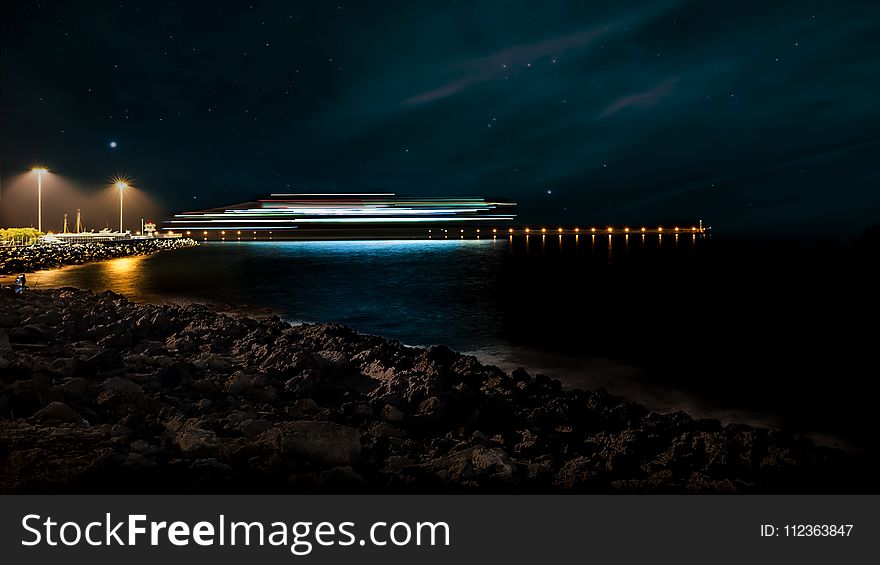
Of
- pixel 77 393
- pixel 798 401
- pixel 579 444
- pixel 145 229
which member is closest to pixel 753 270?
pixel 798 401

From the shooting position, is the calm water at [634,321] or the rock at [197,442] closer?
the rock at [197,442]

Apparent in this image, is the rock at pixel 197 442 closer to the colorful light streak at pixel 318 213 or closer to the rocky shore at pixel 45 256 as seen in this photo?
the rocky shore at pixel 45 256

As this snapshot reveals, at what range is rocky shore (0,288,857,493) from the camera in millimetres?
4535

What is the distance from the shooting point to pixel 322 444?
5023 millimetres

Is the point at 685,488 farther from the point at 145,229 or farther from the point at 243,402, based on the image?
the point at 145,229

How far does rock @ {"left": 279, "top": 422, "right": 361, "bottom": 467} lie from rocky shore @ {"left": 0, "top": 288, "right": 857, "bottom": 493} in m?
0.01

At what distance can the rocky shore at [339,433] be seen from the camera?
14.9 feet

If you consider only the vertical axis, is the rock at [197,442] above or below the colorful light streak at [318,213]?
below

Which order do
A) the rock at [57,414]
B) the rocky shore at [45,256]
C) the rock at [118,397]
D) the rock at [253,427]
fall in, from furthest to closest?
1. the rocky shore at [45,256]
2. the rock at [118,397]
3. the rock at [253,427]
4. the rock at [57,414]

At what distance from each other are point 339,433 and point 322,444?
0.56 ft

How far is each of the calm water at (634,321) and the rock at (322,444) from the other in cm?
595

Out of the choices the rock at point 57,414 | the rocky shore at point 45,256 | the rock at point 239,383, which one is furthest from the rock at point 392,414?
the rocky shore at point 45,256

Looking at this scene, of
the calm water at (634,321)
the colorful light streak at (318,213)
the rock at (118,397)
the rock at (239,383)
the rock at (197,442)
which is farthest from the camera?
the colorful light streak at (318,213)

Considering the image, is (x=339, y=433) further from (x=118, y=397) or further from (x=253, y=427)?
(x=118, y=397)
